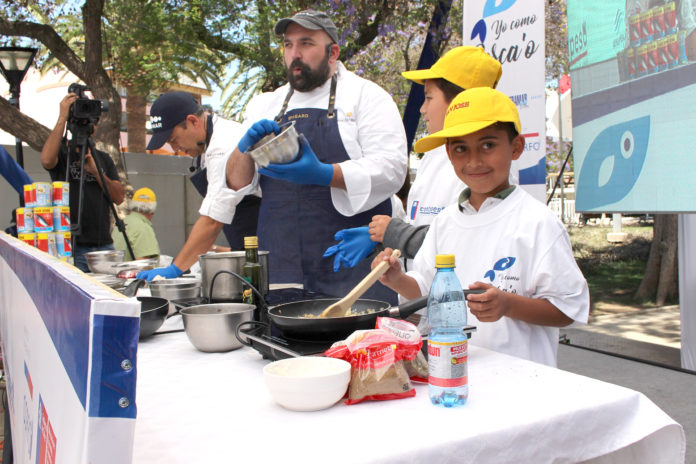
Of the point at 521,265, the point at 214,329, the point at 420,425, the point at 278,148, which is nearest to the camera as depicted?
the point at 420,425

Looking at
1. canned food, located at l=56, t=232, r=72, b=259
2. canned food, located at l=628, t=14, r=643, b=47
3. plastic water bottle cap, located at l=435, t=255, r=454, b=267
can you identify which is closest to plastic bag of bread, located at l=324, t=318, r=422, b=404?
plastic water bottle cap, located at l=435, t=255, r=454, b=267

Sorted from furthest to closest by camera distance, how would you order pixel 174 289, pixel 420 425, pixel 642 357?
pixel 642 357, pixel 174 289, pixel 420 425

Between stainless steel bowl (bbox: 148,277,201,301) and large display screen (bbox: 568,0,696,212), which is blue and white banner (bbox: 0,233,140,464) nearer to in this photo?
stainless steel bowl (bbox: 148,277,201,301)

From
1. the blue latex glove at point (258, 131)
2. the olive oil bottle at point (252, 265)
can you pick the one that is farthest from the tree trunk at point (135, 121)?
the olive oil bottle at point (252, 265)

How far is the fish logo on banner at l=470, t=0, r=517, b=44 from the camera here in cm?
371

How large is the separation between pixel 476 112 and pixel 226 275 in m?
0.90

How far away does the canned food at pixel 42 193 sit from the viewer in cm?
236

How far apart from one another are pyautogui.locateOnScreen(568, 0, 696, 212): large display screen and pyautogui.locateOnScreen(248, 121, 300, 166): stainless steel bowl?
1.96 m

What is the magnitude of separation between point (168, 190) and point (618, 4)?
873 centimetres

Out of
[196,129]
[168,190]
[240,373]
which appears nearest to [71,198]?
[196,129]

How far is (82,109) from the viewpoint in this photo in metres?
3.43

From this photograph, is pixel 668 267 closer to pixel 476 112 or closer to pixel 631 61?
pixel 631 61

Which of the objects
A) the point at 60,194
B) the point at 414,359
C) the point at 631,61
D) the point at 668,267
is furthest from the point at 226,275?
the point at 668,267

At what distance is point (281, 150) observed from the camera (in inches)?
81.0
